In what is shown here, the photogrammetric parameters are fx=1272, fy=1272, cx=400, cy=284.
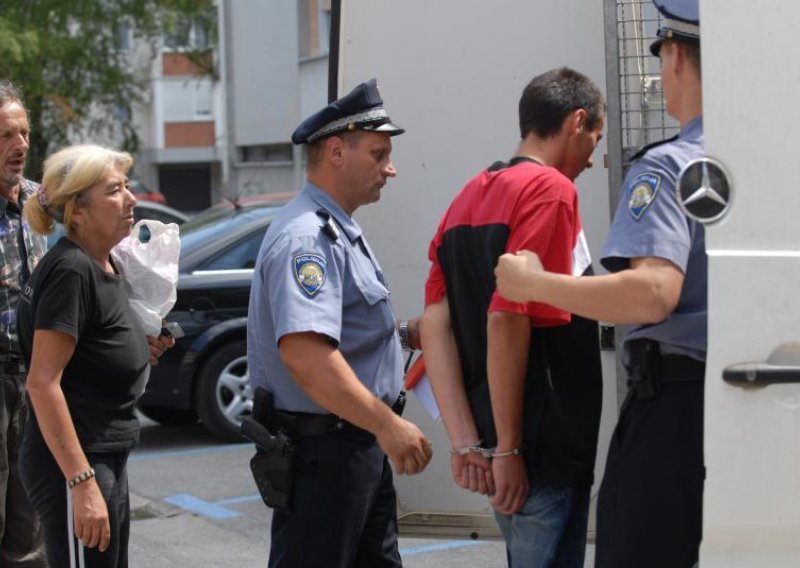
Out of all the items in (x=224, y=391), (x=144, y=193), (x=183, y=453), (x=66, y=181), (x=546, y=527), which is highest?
(x=144, y=193)

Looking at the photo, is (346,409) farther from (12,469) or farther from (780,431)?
(12,469)

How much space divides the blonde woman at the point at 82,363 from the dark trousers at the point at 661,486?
147 cm

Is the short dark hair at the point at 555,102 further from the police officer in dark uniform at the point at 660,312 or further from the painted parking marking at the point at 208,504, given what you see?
the painted parking marking at the point at 208,504

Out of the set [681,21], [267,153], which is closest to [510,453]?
[681,21]

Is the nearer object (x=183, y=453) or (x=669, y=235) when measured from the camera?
(x=669, y=235)

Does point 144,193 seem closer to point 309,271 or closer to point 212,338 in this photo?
point 212,338

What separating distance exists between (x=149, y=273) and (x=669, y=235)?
6.06 feet

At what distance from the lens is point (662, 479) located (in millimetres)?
2594

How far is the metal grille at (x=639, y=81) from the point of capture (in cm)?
396

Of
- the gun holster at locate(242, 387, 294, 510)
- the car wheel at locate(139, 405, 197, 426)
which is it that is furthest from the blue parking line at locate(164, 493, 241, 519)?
the gun holster at locate(242, 387, 294, 510)

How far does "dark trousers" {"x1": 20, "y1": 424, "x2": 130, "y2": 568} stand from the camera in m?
3.45

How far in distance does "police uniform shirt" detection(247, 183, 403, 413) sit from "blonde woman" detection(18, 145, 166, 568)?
447 millimetres

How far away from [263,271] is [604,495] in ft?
3.57

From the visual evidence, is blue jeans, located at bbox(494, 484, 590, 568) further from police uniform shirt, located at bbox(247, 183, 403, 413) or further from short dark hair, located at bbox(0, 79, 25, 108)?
short dark hair, located at bbox(0, 79, 25, 108)
